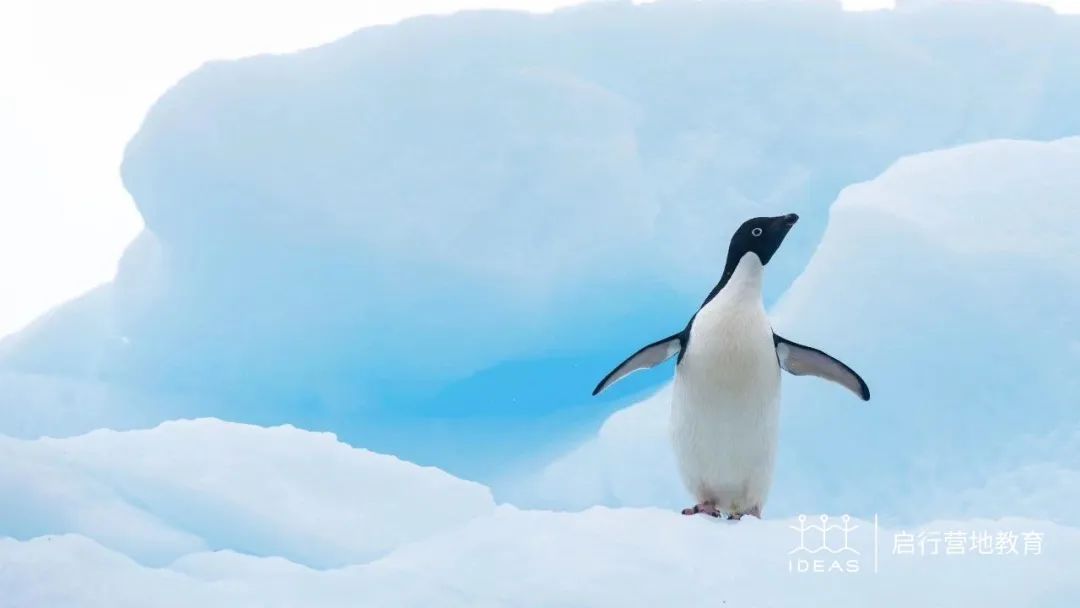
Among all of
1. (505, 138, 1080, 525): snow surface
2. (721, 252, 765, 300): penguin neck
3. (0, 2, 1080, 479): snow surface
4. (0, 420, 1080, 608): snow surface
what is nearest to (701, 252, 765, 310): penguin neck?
(721, 252, 765, 300): penguin neck

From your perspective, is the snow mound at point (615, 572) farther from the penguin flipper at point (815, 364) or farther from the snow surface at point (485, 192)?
the snow surface at point (485, 192)

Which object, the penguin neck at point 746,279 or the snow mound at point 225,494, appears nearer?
the penguin neck at point 746,279

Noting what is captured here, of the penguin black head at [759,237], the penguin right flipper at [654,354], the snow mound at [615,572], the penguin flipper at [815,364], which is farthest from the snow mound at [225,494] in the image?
the penguin black head at [759,237]

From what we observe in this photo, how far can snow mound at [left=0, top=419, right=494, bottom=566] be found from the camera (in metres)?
2.43

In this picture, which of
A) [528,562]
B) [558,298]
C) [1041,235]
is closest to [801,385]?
[1041,235]

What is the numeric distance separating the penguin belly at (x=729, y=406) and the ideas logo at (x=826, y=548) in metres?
0.37

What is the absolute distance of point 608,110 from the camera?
13.5ft

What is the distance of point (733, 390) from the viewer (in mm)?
2125

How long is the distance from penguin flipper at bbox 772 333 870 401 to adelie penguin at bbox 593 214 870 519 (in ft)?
0.32

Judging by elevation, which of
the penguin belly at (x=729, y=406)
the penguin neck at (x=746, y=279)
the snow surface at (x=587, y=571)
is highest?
the penguin neck at (x=746, y=279)

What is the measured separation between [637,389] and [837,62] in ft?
5.15

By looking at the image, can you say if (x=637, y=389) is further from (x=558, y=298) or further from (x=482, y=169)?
(x=482, y=169)

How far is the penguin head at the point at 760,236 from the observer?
218 cm

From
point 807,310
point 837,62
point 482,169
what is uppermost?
point 837,62
